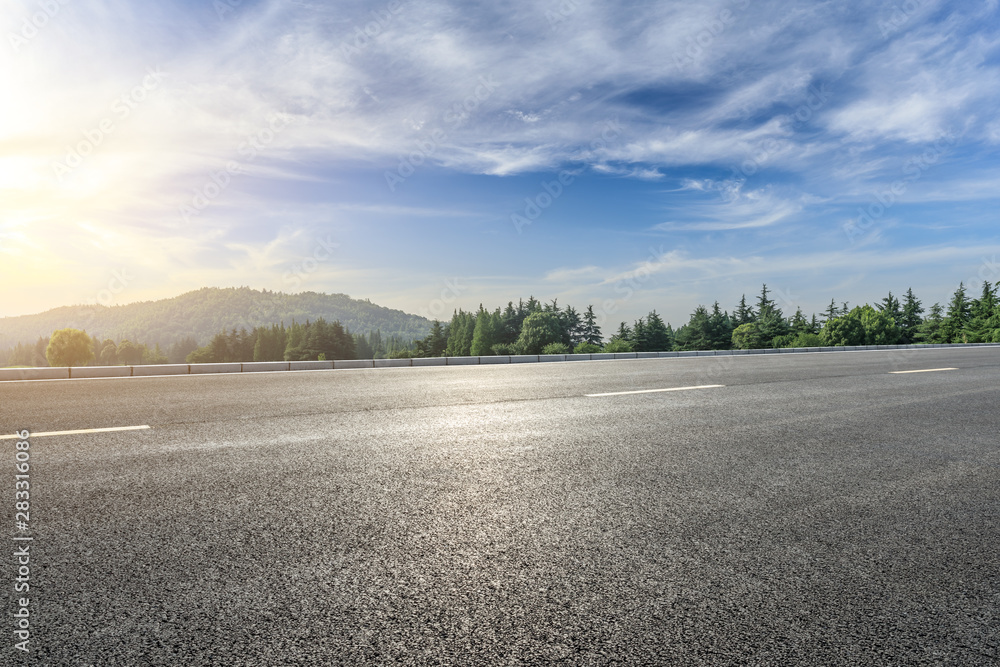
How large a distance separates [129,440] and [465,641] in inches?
167

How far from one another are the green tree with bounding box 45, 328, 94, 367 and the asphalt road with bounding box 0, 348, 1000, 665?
110672 millimetres

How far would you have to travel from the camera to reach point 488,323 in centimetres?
9800

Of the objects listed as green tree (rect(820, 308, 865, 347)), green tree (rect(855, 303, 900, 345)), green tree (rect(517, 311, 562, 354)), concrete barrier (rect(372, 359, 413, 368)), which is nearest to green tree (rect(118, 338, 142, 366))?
green tree (rect(517, 311, 562, 354))

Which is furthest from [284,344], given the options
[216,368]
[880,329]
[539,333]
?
[216,368]

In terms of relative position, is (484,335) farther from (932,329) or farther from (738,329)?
(932,329)

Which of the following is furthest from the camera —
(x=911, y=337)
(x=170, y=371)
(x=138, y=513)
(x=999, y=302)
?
(x=911, y=337)

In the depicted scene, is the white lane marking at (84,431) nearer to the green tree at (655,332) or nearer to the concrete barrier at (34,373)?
the concrete barrier at (34,373)

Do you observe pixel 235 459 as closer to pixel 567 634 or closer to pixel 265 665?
pixel 265 665

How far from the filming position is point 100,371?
1134 cm

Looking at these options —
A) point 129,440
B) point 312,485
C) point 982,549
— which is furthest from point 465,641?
point 129,440

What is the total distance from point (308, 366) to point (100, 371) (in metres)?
4.39

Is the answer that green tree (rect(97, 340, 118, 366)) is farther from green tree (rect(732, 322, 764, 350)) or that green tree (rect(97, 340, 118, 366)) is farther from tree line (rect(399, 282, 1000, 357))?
green tree (rect(732, 322, 764, 350))

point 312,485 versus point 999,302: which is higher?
point 999,302

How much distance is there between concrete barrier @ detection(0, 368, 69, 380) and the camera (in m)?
10.6
